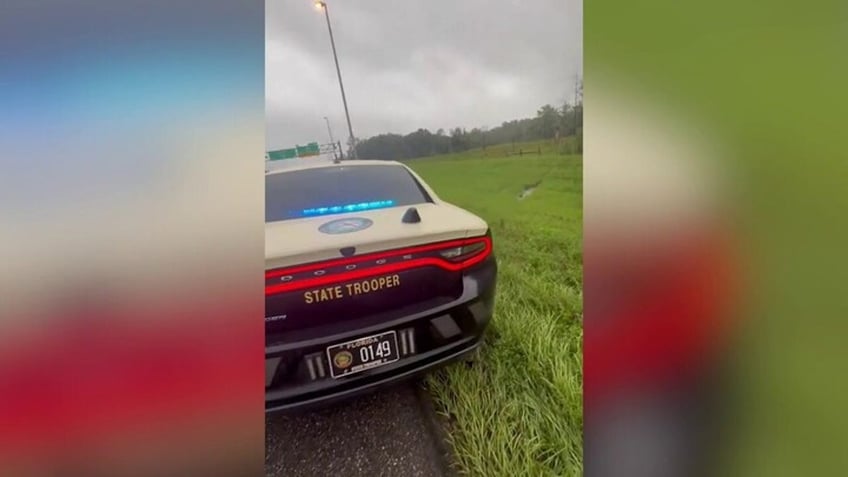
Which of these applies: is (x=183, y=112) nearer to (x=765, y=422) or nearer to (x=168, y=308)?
(x=168, y=308)

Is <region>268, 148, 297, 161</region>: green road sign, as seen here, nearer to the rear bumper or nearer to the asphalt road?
the rear bumper

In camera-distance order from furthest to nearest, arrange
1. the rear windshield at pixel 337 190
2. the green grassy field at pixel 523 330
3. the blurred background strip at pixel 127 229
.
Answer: the green grassy field at pixel 523 330, the rear windshield at pixel 337 190, the blurred background strip at pixel 127 229

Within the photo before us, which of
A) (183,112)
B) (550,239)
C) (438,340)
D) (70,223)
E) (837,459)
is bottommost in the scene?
(837,459)

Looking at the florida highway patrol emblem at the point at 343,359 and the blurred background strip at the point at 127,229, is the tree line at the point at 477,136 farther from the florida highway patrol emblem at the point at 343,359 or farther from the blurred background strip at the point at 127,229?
the florida highway patrol emblem at the point at 343,359

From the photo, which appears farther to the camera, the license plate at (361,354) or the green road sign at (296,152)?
the license plate at (361,354)

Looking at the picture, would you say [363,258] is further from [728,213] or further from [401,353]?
[728,213]

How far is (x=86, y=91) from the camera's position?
513 mm

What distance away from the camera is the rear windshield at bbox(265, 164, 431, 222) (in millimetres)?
614

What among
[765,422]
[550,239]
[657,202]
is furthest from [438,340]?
[765,422]

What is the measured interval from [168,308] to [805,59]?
3.59 feet

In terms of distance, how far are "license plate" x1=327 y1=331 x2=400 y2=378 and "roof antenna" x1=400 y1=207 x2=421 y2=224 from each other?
9.1 inches

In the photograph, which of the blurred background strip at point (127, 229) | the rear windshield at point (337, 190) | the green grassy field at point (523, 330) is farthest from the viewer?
the green grassy field at point (523, 330)

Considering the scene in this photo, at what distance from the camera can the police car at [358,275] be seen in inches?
25.0

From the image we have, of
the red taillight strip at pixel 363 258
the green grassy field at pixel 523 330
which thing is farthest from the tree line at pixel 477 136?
the red taillight strip at pixel 363 258
